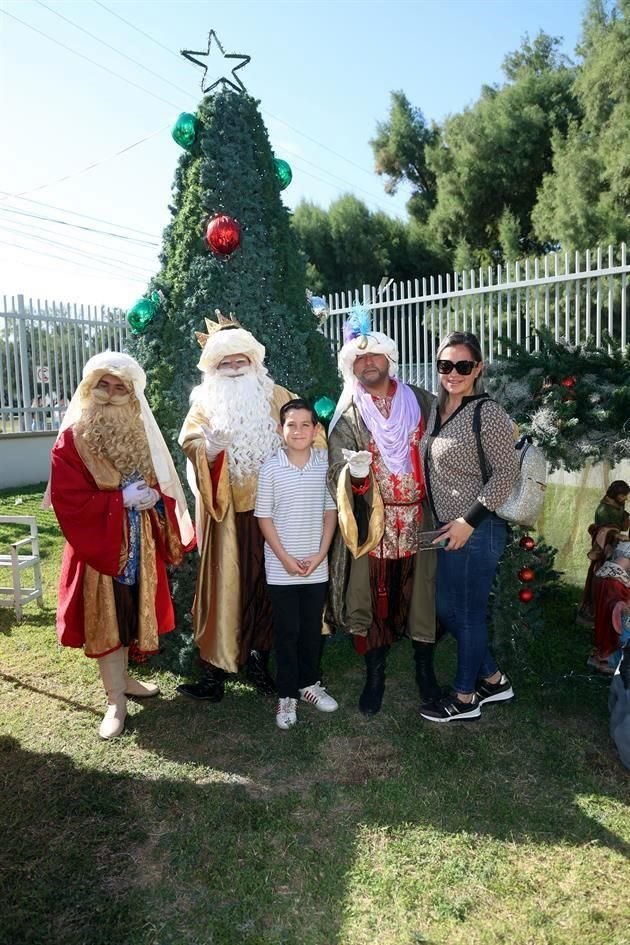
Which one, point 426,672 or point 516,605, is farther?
point 516,605

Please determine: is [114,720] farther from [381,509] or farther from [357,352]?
[357,352]

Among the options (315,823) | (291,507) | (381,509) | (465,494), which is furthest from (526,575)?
(315,823)

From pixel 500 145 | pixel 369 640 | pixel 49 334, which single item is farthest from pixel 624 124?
pixel 369 640

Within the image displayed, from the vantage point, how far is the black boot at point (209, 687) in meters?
3.92

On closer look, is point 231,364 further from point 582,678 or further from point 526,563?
point 582,678

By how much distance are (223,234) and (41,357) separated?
9.08m

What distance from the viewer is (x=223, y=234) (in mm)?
4035

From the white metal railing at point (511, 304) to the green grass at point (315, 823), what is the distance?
14.3 feet

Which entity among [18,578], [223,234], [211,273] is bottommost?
[18,578]

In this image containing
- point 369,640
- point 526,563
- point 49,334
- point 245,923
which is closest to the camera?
point 245,923

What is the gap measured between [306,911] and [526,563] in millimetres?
2164

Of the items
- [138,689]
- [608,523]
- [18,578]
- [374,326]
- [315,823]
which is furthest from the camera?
[374,326]

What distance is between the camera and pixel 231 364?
149 inches

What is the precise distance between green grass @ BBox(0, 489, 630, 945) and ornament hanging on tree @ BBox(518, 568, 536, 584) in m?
0.66
